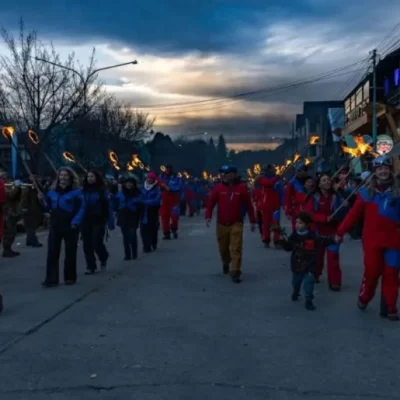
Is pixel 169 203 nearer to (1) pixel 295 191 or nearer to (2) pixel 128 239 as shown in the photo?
(2) pixel 128 239

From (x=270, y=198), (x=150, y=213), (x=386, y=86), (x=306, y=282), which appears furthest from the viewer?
(x=386, y=86)

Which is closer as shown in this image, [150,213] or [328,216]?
[328,216]

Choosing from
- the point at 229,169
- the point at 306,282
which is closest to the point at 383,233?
the point at 306,282

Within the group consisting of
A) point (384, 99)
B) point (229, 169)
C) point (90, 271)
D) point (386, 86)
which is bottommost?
point (90, 271)

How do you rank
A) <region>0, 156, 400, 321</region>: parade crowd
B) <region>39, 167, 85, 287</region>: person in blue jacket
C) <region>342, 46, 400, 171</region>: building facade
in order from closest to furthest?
<region>0, 156, 400, 321</region>: parade crowd < <region>39, 167, 85, 287</region>: person in blue jacket < <region>342, 46, 400, 171</region>: building facade

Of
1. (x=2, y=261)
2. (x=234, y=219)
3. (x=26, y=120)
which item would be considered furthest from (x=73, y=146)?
(x=234, y=219)

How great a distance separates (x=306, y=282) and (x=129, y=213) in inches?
253

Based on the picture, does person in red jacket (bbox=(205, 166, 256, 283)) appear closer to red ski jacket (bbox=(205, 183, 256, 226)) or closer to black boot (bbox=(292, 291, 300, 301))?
red ski jacket (bbox=(205, 183, 256, 226))

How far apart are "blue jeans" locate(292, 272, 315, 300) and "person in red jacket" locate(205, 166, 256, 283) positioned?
2182mm

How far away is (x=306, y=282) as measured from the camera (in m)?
9.39

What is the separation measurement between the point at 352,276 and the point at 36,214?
8916 mm

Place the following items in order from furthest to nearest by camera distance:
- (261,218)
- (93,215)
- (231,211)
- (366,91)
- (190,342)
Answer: (366,91) → (261,218) → (93,215) → (231,211) → (190,342)

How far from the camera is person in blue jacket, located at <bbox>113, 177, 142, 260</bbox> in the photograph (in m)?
15.2

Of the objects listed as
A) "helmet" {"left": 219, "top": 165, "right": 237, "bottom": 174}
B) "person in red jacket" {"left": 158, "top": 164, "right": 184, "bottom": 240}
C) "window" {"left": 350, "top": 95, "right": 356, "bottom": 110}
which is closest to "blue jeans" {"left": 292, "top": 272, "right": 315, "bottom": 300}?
"helmet" {"left": 219, "top": 165, "right": 237, "bottom": 174}
